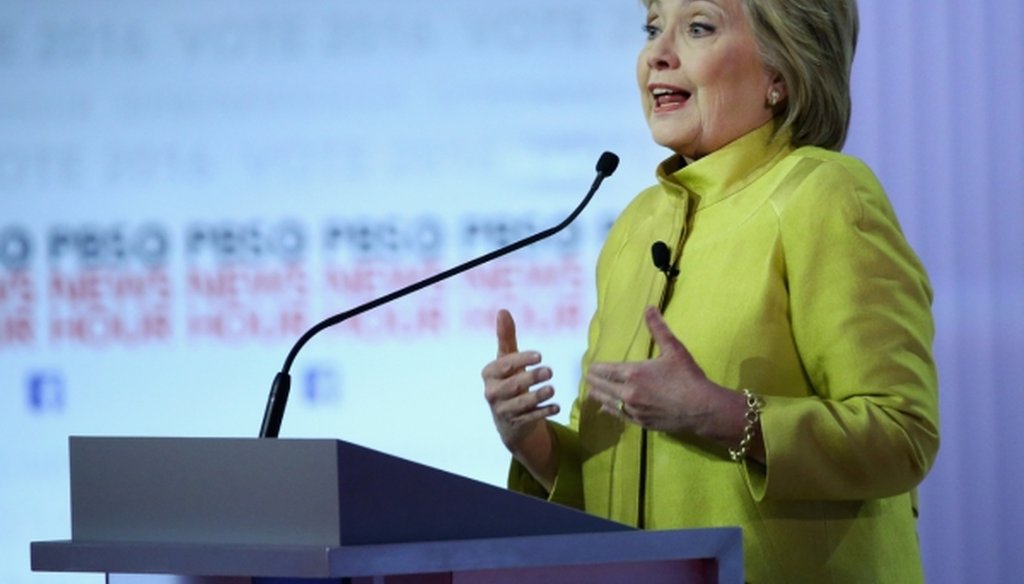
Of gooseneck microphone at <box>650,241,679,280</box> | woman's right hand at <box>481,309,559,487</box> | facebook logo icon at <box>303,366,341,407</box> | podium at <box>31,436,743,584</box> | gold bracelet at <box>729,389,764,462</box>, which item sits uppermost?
facebook logo icon at <box>303,366,341,407</box>

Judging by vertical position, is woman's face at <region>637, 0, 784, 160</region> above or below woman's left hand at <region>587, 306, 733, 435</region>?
above

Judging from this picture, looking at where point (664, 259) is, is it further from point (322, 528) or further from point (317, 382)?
point (317, 382)

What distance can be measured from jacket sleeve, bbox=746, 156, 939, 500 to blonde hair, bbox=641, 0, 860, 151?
5.3 inches

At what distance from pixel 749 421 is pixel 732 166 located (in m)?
0.40

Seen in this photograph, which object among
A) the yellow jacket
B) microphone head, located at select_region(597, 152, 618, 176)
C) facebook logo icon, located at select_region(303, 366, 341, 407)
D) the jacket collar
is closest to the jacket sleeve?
the yellow jacket

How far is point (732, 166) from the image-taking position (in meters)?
1.95

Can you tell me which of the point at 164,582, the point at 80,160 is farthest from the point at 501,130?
the point at 164,582

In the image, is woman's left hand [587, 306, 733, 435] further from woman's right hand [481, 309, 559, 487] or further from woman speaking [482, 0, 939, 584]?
woman's right hand [481, 309, 559, 487]

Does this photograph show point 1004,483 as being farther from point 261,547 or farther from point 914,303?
Result: point 261,547

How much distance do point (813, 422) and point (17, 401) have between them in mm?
2302

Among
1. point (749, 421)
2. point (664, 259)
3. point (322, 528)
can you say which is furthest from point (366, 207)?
point (322, 528)

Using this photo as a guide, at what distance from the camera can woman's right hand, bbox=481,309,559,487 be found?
1806 millimetres

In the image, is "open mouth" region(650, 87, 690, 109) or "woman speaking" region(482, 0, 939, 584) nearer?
"woman speaking" region(482, 0, 939, 584)

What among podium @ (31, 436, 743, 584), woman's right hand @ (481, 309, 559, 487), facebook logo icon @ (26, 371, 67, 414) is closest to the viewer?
podium @ (31, 436, 743, 584)
